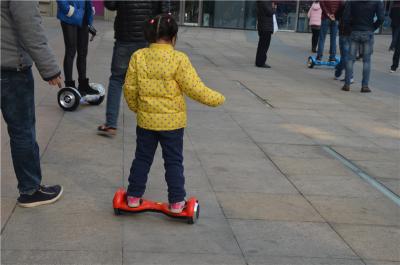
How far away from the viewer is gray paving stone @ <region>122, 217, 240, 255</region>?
361 centimetres

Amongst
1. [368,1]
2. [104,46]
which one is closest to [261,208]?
[368,1]

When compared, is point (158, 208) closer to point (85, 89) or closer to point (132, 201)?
point (132, 201)

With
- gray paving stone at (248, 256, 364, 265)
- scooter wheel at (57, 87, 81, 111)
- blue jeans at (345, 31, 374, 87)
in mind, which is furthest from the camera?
blue jeans at (345, 31, 374, 87)

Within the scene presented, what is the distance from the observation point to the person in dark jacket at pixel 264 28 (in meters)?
13.6

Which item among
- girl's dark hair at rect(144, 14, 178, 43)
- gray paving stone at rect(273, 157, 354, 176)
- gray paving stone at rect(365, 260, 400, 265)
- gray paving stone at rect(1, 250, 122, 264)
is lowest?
gray paving stone at rect(365, 260, 400, 265)

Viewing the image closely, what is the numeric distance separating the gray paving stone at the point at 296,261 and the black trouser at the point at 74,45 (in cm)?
493

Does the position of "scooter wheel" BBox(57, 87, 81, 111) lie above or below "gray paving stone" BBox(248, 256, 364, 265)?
above

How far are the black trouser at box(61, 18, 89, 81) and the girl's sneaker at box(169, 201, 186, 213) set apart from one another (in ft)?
13.7

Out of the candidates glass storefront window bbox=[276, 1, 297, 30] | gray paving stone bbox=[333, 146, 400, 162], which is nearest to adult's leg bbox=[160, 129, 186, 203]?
gray paving stone bbox=[333, 146, 400, 162]

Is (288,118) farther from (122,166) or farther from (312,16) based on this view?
(312,16)

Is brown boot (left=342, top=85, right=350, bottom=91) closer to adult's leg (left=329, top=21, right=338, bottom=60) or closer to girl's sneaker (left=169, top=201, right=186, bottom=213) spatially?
adult's leg (left=329, top=21, right=338, bottom=60)

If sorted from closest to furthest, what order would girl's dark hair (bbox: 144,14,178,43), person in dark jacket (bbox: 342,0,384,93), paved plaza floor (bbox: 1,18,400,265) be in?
paved plaza floor (bbox: 1,18,400,265), girl's dark hair (bbox: 144,14,178,43), person in dark jacket (bbox: 342,0,384,93)

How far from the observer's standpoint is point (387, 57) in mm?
18312

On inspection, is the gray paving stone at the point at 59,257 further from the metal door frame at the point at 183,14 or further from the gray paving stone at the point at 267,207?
the metal door frame at the point at 183,14
